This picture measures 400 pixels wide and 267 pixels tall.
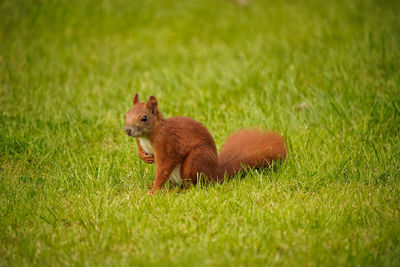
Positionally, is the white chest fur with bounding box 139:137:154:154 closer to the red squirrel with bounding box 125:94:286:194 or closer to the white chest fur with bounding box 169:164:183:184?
the red squirrel with bounding box 125:94:286:194

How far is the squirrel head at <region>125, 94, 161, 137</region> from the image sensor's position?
97.7 inches

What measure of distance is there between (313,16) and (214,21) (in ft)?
4.87

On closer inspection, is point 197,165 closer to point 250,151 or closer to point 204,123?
point 250,151

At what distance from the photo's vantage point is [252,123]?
367 cm

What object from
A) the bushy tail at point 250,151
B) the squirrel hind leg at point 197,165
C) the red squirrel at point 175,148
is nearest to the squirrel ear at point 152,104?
the red squirrel at point 175,148

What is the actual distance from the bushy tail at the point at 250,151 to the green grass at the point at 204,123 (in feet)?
0.30

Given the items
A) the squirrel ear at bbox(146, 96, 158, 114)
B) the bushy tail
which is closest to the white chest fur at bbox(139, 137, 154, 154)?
the squirrel ear at bbox(146, 96, 158, 114)

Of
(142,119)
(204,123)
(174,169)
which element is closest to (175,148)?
(174,169)

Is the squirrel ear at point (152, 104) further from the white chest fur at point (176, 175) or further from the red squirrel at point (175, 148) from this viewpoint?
the white chest fur at point (176, 175)

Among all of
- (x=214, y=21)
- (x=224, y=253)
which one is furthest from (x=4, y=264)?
(x=214, y=21)

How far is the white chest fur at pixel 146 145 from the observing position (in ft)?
8.61

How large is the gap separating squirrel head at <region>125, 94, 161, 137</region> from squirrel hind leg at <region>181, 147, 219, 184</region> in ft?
0.97

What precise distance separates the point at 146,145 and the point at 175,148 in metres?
0.18

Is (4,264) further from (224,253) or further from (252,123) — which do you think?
(252,123)
